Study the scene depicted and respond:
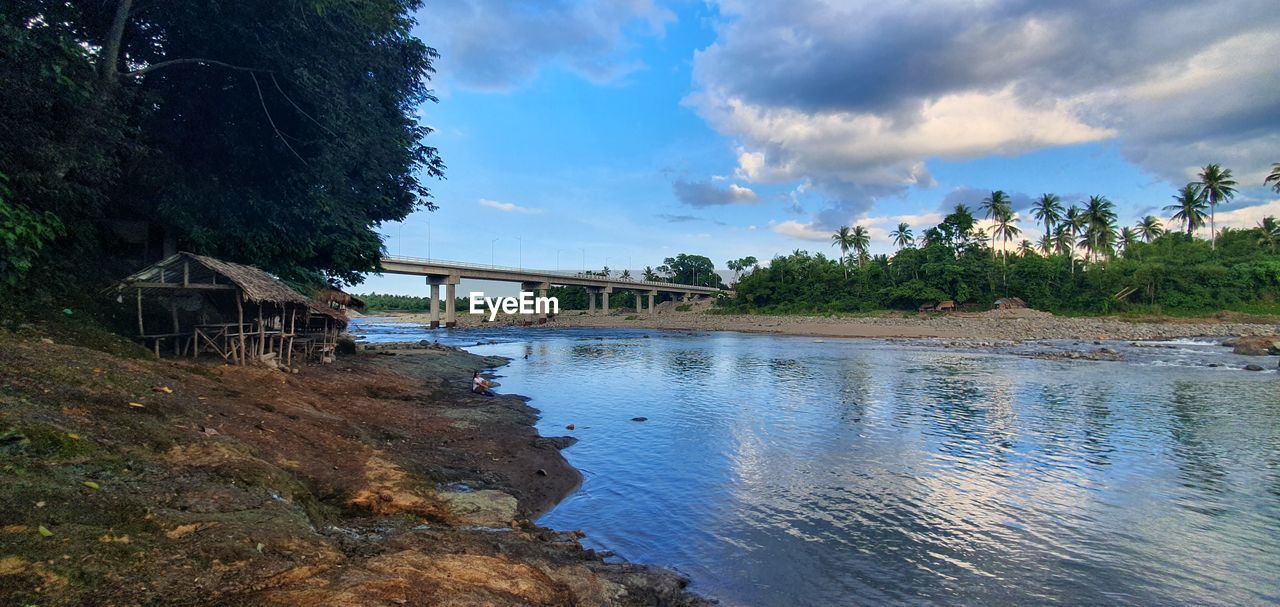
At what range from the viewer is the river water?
8328mm

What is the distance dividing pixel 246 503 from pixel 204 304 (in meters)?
16.1

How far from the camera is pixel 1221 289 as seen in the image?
64.6m

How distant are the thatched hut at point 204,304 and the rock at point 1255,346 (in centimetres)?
5407

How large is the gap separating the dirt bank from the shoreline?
55.4 meters

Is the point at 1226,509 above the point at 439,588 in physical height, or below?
below

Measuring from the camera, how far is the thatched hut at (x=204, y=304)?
16.7m

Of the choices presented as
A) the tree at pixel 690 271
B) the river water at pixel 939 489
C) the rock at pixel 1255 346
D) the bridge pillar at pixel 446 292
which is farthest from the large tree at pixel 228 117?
the tree at pixel 690 271

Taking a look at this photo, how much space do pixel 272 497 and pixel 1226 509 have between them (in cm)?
1576

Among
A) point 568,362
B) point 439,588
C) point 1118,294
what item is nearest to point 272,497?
point 439,588

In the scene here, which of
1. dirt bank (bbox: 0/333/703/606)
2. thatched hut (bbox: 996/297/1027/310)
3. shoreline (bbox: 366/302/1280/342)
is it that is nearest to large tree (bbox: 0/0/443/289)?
dirt bank (bbox: 0/333/703/606)

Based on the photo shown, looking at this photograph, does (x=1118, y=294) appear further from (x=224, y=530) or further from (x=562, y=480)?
(x=224, y=530)

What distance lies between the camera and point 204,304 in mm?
19297

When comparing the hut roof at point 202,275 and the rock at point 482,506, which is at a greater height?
the hut roof at point 202,275

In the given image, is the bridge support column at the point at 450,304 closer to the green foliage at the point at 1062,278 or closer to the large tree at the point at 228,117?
the green foliage at the point at 1062,278
